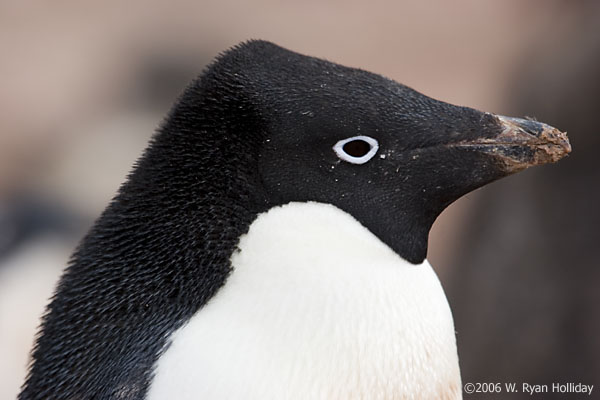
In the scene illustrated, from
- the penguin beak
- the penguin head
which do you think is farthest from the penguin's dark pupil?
the penguin beak

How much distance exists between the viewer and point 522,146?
1323mm

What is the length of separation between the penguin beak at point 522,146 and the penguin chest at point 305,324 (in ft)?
0.74

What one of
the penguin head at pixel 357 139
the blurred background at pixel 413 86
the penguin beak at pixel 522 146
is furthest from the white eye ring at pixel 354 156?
the blurred background at pixel 413 86

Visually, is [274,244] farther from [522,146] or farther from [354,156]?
[522,146]

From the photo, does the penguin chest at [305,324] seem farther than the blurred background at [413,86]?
No

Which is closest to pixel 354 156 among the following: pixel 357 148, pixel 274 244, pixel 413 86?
pixel 357 148

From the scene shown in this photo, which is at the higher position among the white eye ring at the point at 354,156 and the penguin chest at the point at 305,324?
the white eye ring at the point at 354,156

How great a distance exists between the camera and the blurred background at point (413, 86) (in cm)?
266

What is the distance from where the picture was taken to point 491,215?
2898 mm

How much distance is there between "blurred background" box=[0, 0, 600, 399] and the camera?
2656mm

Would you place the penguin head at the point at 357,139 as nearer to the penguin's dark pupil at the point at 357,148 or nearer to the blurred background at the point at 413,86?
the penguin's dark pupil at the point at 357,148

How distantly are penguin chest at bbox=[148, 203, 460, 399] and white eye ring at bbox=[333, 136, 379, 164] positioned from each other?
83 mm

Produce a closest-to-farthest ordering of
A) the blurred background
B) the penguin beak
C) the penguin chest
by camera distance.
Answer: the penguin chest → the penguin beak → the blurred background

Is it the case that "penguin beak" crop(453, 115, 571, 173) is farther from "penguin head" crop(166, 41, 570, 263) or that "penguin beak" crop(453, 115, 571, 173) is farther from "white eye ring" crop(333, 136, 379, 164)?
"white eye ring" crop(333, 136, 379, 164)
